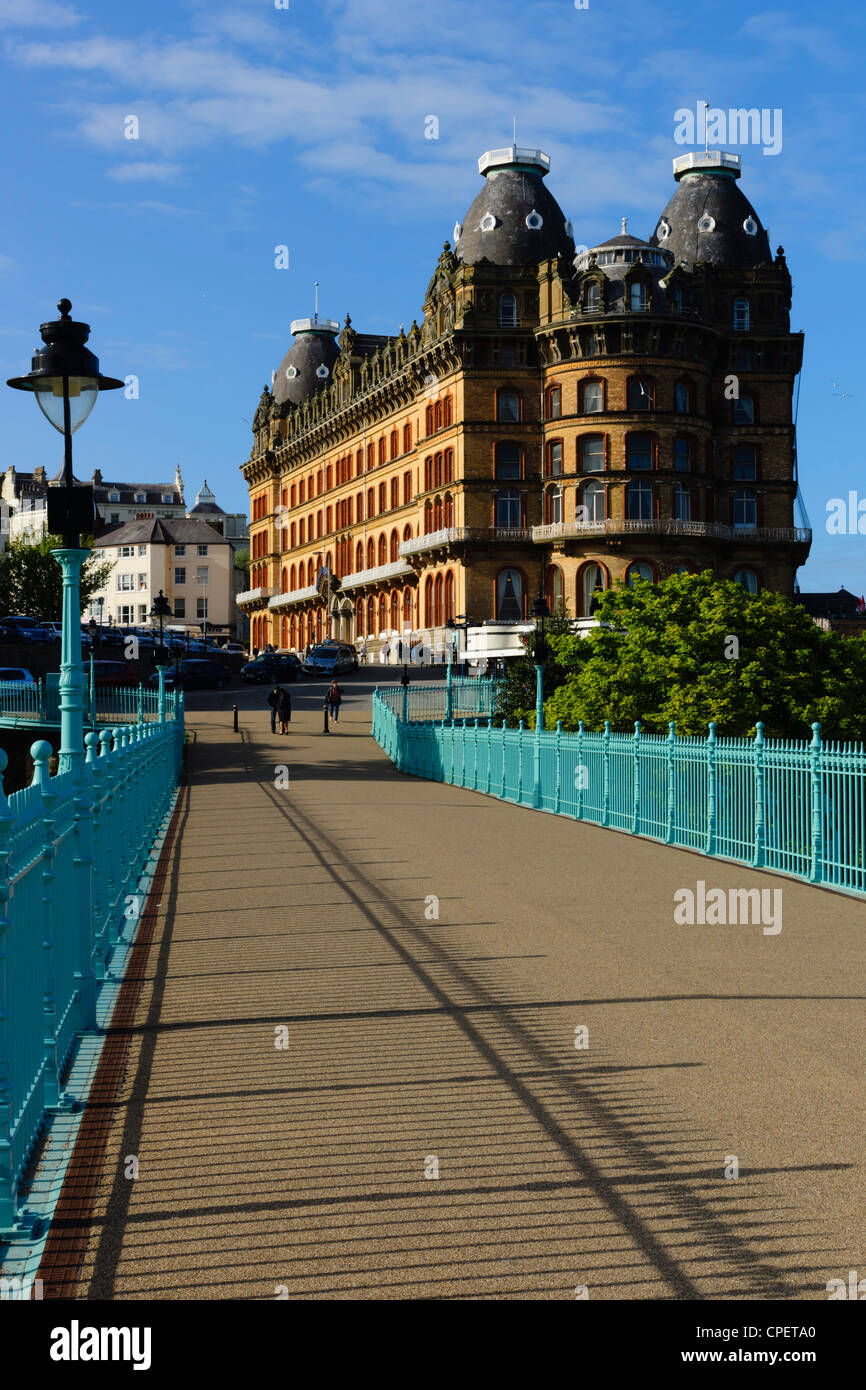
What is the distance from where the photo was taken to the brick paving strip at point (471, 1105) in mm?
4930

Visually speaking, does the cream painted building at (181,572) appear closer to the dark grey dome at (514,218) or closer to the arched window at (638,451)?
the dark grey dome at (514,218)

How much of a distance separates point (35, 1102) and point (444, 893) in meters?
7.87

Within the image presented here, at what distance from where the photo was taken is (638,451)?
68.0 metres

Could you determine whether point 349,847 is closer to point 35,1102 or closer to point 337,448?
point 35,1102

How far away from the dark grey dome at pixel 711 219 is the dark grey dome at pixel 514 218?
239 inches

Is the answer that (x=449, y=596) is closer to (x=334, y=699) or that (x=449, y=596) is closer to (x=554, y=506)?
(x=554, y=506)

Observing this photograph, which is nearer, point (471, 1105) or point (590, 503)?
point (471, 1105)

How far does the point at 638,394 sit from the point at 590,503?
17.6ft

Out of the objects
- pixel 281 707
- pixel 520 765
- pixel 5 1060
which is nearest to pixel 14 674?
pixel 281 707

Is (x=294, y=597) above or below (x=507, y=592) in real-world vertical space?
above

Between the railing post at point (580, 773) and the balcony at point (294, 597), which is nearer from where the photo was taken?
the railing post at point (580, 773)

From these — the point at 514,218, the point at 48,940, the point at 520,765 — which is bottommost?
the point at 520,765

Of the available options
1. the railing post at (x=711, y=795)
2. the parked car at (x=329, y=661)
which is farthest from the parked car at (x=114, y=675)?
the railing post at (x=711, y=795)

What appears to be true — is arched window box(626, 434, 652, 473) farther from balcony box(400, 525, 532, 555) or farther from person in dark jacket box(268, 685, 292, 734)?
person in dark jacket box(268, 685, 292, 734)
